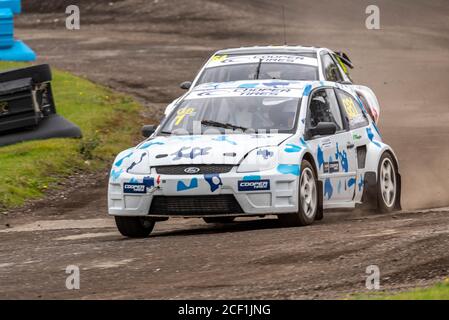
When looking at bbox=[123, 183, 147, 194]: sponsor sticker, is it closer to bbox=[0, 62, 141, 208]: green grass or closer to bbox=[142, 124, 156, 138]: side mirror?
bbox=[142, 124, 156, 138]: side mirror

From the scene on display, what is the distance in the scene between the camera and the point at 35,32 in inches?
1503

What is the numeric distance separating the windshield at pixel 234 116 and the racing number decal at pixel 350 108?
3.59 feet

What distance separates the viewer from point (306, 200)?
13.0m

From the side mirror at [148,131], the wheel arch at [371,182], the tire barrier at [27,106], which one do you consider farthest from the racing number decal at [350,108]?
the tire barrier at [27,106]

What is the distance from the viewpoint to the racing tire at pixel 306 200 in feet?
42.0

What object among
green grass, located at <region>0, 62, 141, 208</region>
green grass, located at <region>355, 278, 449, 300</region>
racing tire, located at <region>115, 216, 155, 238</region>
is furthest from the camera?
green grass, located at <region>0, 62, 141, 208</region>

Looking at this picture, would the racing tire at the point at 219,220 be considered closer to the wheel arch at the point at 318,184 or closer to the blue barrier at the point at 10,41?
the wheel arch at the point at 318,184

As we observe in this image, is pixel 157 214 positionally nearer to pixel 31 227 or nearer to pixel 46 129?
pixel 31 227

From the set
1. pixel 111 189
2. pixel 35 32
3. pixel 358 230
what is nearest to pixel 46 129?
pixel 111 189

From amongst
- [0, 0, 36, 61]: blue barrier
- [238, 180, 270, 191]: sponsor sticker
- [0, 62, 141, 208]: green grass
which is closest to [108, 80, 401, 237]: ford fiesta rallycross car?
[238, 180, 270, 191]: sponsor sticker

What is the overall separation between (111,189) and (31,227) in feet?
8.41

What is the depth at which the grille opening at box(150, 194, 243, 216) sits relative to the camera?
12617 mm

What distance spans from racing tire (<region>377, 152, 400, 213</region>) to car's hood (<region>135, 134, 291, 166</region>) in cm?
191

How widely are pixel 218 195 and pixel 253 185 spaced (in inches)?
14.2
